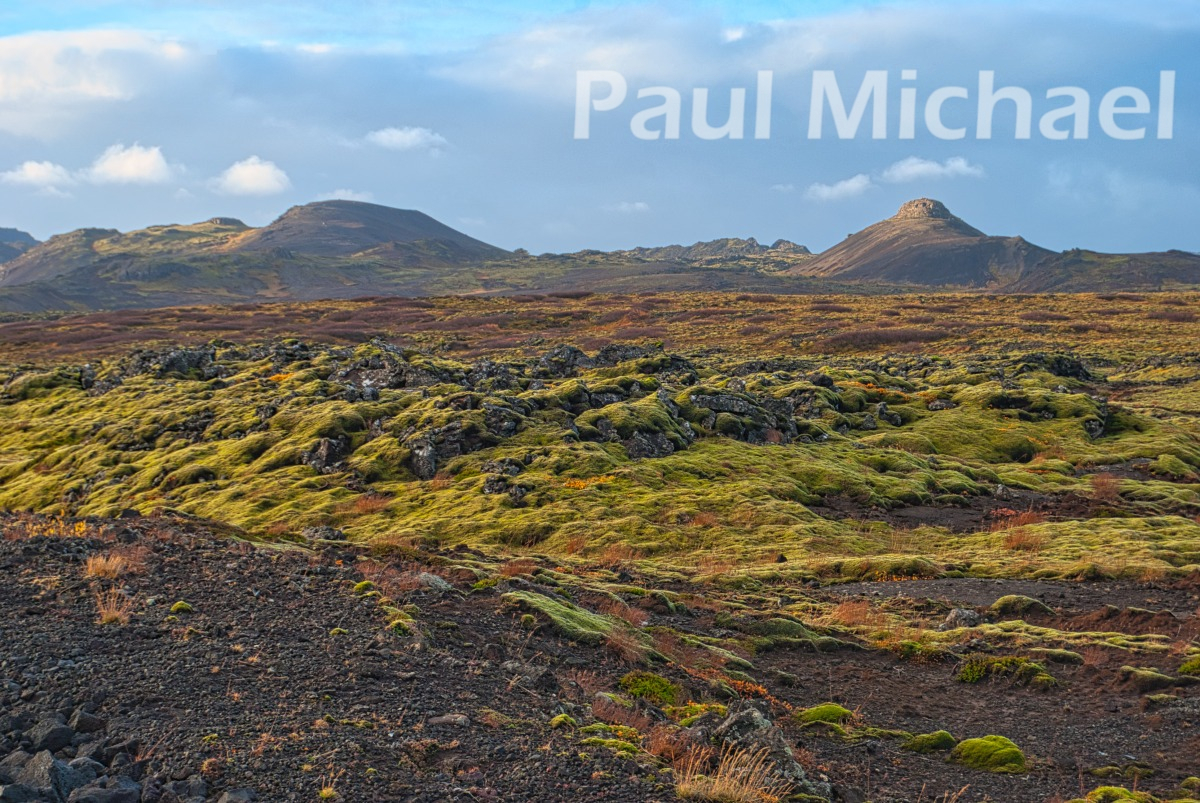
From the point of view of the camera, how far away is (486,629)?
1727 centimetres

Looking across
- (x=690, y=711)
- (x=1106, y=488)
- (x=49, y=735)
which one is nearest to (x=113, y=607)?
(x=49, y=735)

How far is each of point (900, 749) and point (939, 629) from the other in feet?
28.6

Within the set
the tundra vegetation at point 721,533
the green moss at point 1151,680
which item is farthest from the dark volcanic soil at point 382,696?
the green moss at point 1151,680

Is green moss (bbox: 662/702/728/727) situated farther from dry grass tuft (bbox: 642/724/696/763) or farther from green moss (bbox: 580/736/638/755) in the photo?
green moss (bbox: 580/736/638/755)

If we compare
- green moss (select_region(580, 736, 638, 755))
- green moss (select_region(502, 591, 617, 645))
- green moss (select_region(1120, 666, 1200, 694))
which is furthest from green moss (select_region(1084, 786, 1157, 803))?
green moss (select_region(502, 591, 617, 645))

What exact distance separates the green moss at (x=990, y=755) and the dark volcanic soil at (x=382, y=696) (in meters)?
0.31

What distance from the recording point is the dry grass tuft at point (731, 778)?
34.5 feet

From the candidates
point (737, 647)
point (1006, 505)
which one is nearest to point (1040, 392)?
point (1006, 505)

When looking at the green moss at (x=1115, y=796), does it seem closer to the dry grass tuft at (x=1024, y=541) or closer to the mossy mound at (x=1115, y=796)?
the mossy mound at (x=1115, y=796)

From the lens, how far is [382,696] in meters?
12.6

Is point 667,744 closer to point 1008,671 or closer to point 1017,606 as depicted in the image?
point 1008,671

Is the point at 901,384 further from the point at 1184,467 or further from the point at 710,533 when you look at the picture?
the point at 710,533

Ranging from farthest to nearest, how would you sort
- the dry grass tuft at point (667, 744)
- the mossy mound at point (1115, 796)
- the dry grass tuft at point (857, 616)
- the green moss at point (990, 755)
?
1. the dry grass tuft at point (857, 616)
2. the green moss at point (990, 755)
3. the mossy mound at point (1115, 796)
4. the dry grass tuft at point (667, 744)

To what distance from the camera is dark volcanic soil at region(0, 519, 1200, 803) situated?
1024cm
